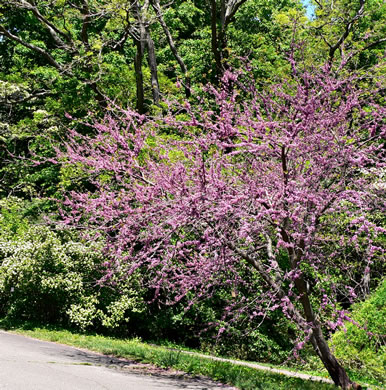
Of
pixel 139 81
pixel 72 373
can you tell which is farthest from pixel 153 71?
pixel 72 373

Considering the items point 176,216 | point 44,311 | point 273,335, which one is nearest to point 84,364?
point 176,216

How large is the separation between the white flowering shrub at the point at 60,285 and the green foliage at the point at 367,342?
5.79 m

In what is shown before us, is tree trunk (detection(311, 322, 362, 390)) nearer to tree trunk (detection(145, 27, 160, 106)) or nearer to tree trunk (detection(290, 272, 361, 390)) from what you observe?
tree trunk (detection(290, 272, 361, 390))

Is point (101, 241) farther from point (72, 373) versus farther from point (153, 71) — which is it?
point (153, 71)

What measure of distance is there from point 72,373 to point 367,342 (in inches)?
227

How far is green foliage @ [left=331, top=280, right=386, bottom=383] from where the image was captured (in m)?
8.76

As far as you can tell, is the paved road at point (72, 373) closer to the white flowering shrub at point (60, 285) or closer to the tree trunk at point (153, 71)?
the white flowering shrub at point (60, 285)

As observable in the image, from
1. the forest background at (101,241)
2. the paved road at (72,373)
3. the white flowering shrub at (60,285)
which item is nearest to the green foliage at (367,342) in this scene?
the forest background at (101,241)

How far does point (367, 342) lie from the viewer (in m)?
9.18

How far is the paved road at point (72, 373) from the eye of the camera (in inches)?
233

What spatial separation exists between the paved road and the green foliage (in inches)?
131

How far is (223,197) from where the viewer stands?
5.88 m

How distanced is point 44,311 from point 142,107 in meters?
7.95

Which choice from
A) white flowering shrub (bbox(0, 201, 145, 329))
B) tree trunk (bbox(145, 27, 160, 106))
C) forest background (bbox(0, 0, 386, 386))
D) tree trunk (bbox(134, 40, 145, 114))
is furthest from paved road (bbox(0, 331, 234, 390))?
tree trunk (bbox(145, 27, 160, 106))
